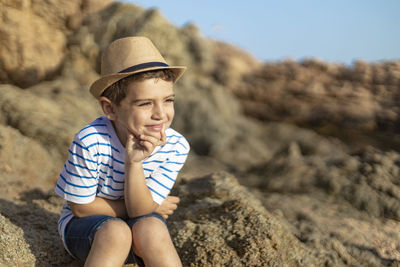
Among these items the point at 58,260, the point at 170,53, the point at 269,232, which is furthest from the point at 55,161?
the point at 170,53

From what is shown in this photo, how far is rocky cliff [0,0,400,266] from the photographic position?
220 cm

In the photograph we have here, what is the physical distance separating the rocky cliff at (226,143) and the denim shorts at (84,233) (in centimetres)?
24

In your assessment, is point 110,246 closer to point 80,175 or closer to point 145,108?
point 80,175

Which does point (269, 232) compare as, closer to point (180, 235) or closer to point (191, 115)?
point (180, 235)

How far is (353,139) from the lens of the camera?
850 cm

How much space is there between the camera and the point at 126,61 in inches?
70.4

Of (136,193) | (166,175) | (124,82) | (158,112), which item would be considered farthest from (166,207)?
(124,82)

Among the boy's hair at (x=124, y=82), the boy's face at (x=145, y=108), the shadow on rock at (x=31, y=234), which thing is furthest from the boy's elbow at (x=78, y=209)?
the boy's hair at (x=124, y=82)

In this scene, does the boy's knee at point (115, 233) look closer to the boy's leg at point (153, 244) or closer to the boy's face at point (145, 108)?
the boy's leg at point (153, 244)

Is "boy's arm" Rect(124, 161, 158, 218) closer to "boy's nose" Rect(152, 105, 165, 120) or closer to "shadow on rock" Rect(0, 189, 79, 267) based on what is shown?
"boy's nose" Rect(152, 105, 165, 120)

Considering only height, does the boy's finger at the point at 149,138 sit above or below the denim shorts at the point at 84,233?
above

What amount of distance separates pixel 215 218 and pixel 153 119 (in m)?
0.87

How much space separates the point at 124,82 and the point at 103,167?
0.45m

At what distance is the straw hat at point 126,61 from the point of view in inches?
69.4
